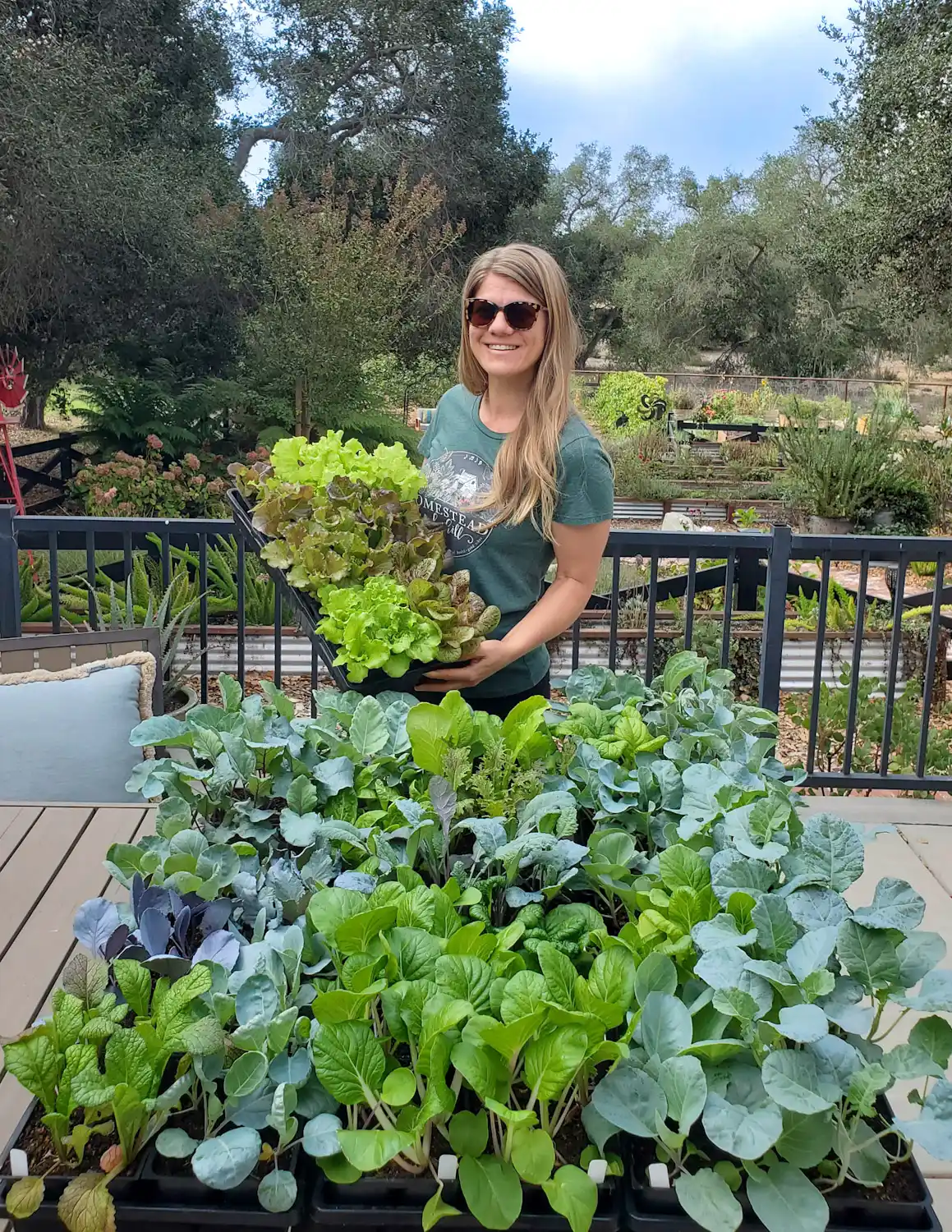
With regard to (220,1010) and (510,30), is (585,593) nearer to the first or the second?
(220,1010)

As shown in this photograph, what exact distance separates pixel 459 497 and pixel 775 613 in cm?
159

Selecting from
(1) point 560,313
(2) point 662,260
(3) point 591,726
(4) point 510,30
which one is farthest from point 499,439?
(2) point 662,260

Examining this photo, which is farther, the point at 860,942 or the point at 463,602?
the point at 463,602

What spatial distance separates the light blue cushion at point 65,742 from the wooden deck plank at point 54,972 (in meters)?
0.31

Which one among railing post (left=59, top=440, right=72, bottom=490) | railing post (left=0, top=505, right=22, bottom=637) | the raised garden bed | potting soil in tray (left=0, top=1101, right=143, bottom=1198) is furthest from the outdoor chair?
railing post (left=59, top=440, right=72, bottom=490)

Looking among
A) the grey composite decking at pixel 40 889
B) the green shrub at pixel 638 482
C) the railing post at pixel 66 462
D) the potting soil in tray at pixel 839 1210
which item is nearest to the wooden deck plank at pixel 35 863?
the grey composite decking at pixel 40 889

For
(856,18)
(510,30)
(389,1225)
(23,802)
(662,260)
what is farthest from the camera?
(662,260)

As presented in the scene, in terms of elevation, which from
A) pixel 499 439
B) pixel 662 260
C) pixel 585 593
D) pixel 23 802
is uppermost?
pixel 662 260

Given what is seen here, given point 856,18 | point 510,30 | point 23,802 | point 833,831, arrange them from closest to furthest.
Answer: point 833,831 → point 23,802 → point 856,18 → point 510,30

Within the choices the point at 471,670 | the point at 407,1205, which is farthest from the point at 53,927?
the point at 407,1205

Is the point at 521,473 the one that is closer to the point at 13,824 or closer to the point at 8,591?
the point at 13,824

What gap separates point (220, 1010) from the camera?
0.73m

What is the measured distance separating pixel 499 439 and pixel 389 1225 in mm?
1243

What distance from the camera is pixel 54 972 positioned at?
1.30 m
